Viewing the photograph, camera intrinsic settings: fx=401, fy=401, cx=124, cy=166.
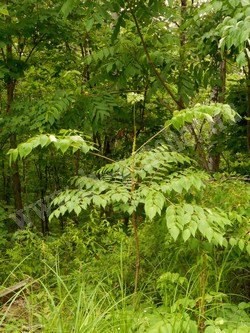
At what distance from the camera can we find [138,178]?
9.04ft

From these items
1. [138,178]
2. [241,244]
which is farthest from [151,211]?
[138,178]

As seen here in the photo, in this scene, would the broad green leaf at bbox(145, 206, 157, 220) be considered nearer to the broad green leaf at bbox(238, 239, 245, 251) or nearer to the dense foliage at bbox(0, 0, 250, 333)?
the dense foliage at bbox(0, 0, 250, 333)

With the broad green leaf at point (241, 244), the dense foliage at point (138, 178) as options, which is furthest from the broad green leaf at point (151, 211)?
the broad green leaf at point (241, 244)

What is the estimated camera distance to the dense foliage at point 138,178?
2109 mm

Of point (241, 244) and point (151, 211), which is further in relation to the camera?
point (241, 244)

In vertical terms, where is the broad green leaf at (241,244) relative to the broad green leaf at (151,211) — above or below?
below

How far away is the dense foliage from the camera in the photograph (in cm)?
211

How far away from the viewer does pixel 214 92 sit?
5.71 meters

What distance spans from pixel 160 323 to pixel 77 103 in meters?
2.45

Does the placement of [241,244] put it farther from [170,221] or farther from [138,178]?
[138,178]

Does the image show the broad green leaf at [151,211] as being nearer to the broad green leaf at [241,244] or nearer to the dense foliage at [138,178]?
the dense foliage at [138,178]

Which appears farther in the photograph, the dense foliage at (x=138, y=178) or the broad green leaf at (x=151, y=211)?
the dense foliage at (x=138, y=178)

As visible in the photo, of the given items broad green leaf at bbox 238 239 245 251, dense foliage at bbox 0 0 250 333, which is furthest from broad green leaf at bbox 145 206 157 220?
broad green leaf at bbox 238 239 245 251

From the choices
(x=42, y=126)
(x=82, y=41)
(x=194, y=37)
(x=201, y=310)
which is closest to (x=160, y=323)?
(x=201, y=310)
